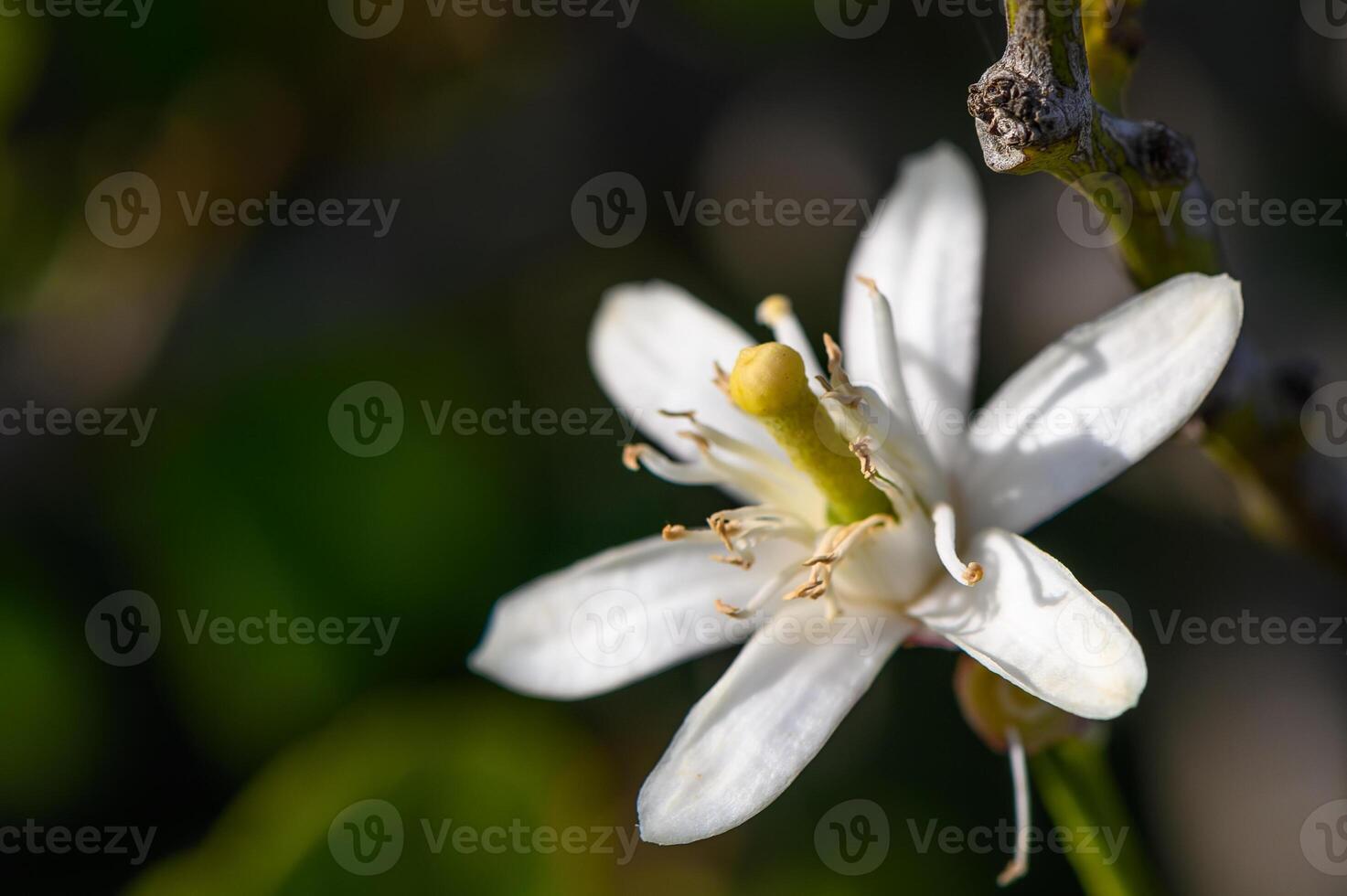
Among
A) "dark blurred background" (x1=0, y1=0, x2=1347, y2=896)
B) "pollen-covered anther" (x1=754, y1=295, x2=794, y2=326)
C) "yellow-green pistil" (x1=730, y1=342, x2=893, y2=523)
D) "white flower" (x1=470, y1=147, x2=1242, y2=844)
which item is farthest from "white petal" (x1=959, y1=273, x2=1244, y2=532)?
"dark blurred background" (x1=0, y1=0, x2=1347, y2=896)

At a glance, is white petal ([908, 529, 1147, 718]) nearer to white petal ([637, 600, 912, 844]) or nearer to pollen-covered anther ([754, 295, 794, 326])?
white petal ([637, 600, 912, 844])

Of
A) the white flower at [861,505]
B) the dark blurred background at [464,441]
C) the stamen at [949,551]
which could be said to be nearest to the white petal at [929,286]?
the white flower at [861,505]

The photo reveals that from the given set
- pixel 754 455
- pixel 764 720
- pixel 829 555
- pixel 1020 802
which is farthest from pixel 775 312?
pixel 1020 802

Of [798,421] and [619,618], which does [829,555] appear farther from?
[619,618]

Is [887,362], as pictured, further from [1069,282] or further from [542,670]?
[1069,282]

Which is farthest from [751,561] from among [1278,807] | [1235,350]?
[1278,807]

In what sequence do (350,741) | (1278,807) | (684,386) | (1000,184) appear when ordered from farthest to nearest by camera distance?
(1000,184)
(1278,807)
(350,741)
(684,386)

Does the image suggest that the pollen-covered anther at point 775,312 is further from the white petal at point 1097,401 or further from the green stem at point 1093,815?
the green stem at point 1093,815
